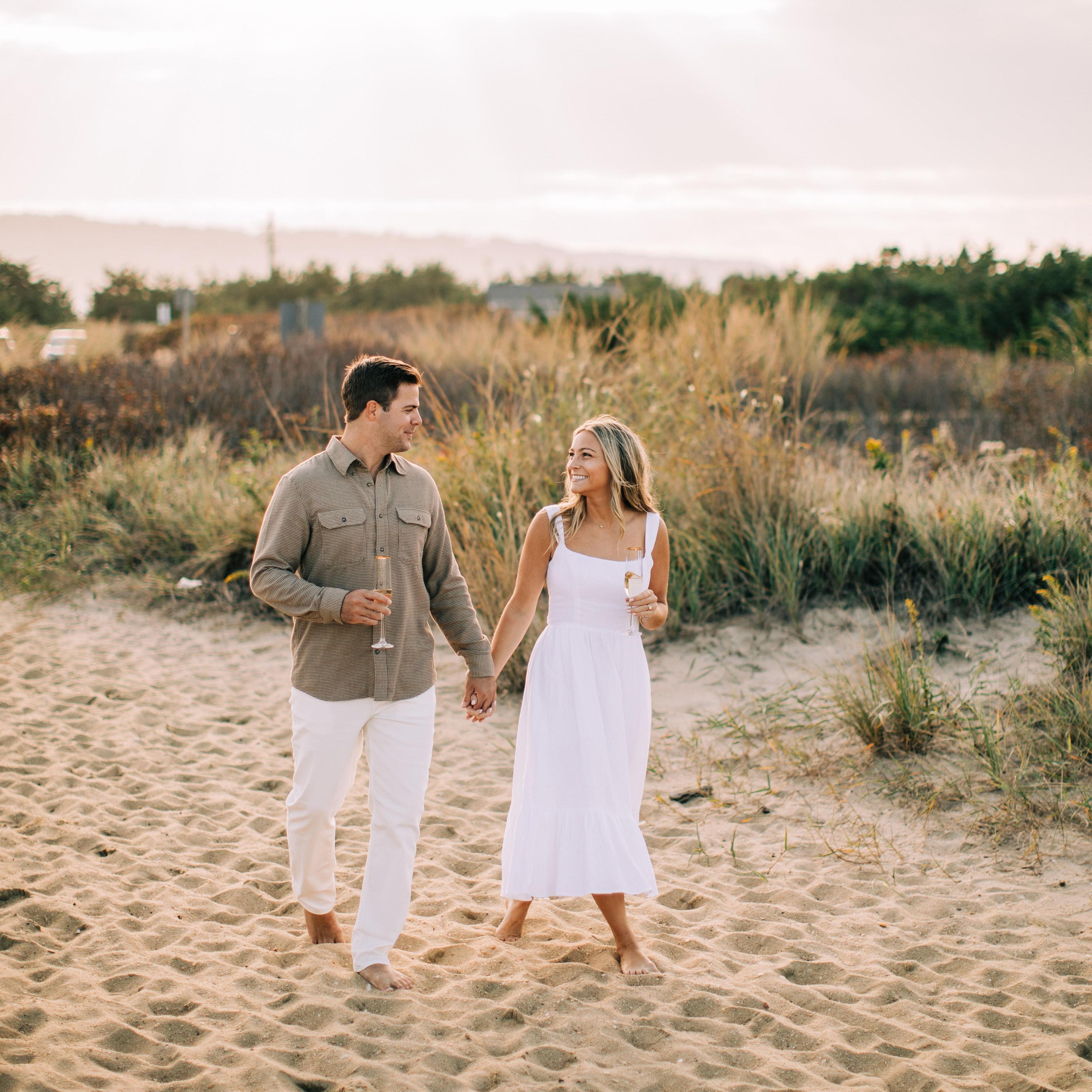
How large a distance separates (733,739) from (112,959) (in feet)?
11.5

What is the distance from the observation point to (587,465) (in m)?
3.69

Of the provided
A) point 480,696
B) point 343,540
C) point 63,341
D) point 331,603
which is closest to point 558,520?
point 480,696

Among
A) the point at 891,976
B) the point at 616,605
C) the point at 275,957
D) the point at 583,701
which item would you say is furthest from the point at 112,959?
the point at 891,976

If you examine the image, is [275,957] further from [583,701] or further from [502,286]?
[502,286]

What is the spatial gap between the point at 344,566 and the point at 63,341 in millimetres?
25697

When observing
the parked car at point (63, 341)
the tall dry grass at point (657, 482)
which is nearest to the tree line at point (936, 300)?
the parked car at point (63, 341)

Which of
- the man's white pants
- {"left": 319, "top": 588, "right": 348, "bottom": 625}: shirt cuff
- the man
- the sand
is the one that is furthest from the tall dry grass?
{"left": 319, "top": 588, "right": 348, "bottom": 625}: shirt cuff

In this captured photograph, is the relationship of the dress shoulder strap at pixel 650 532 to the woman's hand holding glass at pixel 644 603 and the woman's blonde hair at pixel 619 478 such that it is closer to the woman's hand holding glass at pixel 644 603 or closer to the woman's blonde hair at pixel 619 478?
the woman's blonde hair at pixel 619 478

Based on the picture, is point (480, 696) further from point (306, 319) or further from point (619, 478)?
point (306, 319)

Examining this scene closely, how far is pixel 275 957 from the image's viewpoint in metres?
3.70

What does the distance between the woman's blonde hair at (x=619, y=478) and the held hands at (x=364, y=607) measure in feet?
2.64

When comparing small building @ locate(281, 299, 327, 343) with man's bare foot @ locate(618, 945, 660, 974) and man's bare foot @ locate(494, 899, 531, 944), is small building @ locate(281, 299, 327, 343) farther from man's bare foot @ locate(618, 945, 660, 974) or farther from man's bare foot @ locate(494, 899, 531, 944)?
man's bare foot @ locate(618, 945, 660, 974)

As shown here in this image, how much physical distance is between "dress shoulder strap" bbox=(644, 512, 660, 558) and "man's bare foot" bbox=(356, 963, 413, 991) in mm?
1645

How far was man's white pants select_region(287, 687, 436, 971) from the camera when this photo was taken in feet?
11.1
